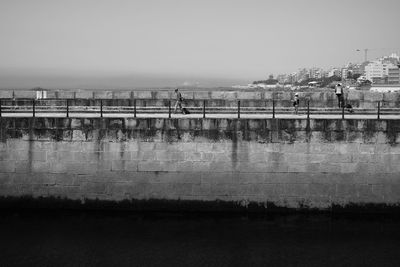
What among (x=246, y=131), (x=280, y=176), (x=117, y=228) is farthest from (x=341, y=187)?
(x=117, y=228)

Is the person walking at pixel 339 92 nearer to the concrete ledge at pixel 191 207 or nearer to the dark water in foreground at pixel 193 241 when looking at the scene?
the concrete ledge at pixel 191 207

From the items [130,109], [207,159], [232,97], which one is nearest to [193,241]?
[207,159]

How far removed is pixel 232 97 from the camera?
25734 millimetres

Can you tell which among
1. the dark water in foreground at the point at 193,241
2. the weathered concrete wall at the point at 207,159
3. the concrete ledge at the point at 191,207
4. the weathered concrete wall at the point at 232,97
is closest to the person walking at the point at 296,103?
the weathered concrete wall at the point at 232,97

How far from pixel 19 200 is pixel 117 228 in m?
3.65

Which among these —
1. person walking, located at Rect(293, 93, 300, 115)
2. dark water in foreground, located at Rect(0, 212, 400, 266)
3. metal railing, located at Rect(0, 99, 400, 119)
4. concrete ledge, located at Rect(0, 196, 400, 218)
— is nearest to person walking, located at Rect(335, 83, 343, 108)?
metal railing, located at Rect(0, 99, 400, 119)

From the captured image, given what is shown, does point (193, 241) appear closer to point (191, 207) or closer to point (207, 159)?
point (191, 207)

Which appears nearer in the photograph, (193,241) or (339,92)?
(193,241)

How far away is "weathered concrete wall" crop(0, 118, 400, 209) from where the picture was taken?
19.3m

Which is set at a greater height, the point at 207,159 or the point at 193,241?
the point at 207,159

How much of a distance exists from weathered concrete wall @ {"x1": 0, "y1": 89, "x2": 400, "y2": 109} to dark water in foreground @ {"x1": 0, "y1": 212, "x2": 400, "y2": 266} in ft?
22.4

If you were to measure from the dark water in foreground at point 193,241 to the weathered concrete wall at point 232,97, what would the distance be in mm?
6830

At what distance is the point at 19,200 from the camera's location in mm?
19719

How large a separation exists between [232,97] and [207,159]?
6912 mm
